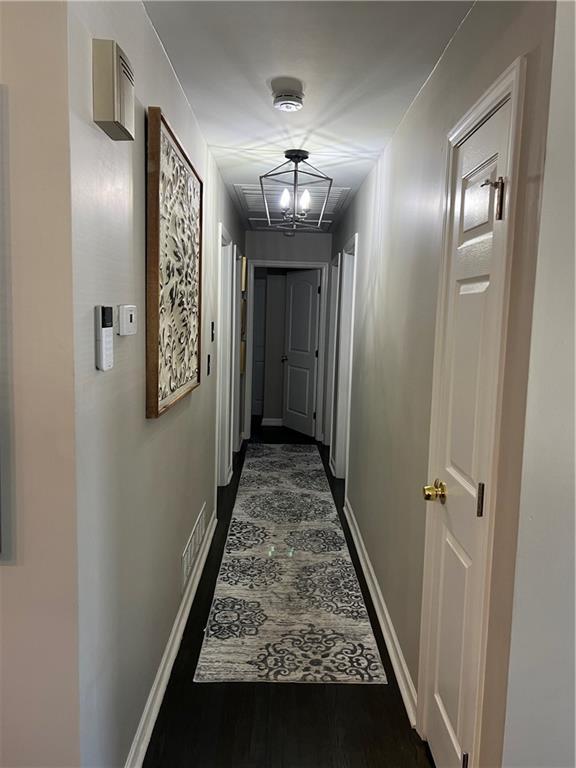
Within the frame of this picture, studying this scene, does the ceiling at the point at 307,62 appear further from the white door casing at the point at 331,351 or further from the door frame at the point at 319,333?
the door frame at the point at 319,333

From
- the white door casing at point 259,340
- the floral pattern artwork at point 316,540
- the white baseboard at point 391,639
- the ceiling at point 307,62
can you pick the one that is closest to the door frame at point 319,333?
the white door casing at point 259,340

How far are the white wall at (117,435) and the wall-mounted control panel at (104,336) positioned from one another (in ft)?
0.09

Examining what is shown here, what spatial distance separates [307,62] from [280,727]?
7.80ft

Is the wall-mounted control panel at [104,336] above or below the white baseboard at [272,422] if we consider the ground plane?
above

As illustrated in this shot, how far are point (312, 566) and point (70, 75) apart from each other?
2.78 meters

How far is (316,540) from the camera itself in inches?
144

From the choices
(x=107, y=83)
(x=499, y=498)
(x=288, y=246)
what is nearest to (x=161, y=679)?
(x=499, y=498)

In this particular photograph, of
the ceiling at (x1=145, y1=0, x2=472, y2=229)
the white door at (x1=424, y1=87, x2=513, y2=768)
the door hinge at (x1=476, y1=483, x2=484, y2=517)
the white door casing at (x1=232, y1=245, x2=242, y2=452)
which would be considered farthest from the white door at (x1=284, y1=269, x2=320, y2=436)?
the door hinge at (x1=476, y1=483, x2=484, y2=517)

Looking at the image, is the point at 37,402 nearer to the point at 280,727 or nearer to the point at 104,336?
the point at 104,336

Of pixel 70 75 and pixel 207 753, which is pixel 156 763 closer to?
pixel 207 753

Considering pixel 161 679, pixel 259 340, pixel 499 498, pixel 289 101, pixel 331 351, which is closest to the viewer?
pixel 499 498

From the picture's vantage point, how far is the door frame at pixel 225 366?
13.5ft

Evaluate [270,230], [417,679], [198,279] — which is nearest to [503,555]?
[417,679]

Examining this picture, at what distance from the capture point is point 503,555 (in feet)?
4.36
